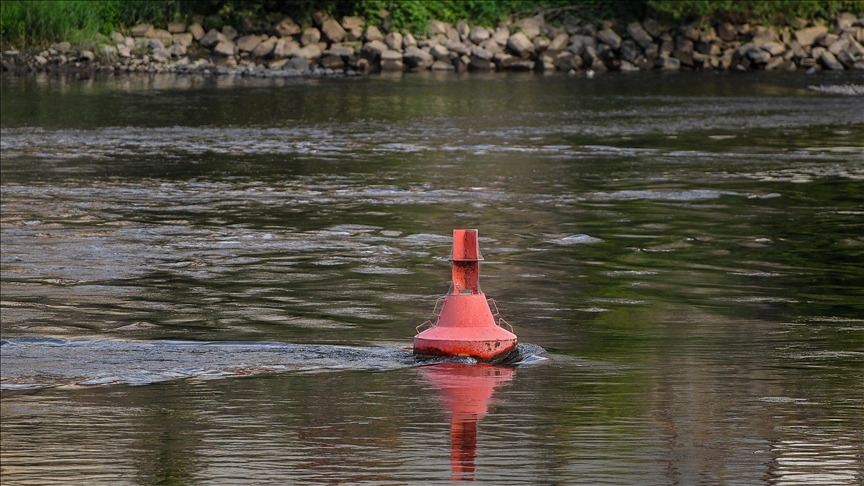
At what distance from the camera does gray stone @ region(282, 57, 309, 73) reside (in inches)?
1856

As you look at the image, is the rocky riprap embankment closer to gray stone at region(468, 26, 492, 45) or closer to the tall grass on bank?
gray stone at region(468, 26, 492, 45)

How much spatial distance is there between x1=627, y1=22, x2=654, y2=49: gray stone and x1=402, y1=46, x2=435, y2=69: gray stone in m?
7.87

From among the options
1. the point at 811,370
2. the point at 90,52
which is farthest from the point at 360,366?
the point at 90,52

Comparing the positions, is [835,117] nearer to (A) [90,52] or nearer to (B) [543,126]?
(B) [543,126]

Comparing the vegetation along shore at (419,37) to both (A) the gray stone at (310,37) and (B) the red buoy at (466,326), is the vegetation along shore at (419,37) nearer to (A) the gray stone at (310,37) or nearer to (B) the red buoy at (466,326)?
(A) the gray stone at (310,37)

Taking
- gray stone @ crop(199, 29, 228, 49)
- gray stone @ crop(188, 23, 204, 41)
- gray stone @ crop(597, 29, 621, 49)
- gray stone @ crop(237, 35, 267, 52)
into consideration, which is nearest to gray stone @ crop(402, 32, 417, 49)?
gray stone @ crop(237, 35, 267, 52)

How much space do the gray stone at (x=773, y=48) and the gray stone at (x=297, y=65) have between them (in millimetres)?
16482

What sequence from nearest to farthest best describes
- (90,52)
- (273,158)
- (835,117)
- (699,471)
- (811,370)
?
(699,471), (811,370), (273,158), (835,117), (90,52)

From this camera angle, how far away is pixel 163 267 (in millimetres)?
11500

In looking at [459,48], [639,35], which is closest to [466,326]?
[459,48]

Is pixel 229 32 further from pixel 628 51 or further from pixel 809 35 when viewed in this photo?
pixel 809 35

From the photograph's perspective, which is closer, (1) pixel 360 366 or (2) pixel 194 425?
(2) pixel 194 425

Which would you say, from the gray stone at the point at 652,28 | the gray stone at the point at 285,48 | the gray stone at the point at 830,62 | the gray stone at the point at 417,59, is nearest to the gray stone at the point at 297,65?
the gray stone at the point at 285,48

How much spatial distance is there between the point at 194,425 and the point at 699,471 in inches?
94.4
